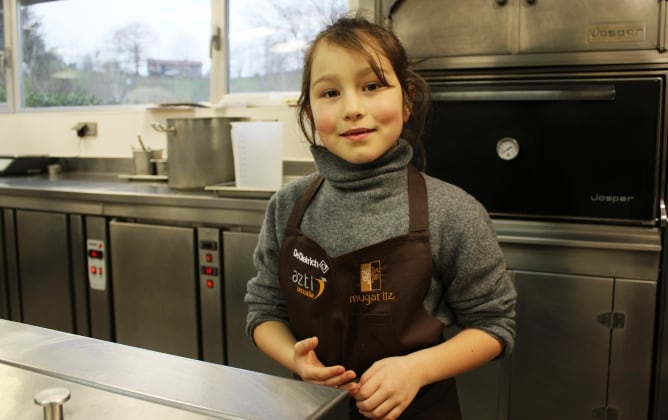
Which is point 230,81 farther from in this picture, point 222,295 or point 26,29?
point 26,29

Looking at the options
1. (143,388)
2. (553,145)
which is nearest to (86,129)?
(553,145)

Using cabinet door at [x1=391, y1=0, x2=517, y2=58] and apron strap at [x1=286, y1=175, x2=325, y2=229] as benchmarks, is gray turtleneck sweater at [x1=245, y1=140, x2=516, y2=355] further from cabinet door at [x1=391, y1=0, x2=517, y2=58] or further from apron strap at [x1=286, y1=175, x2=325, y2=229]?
cabinet door at [x1=391, y1=0, x2=517, y2=58]

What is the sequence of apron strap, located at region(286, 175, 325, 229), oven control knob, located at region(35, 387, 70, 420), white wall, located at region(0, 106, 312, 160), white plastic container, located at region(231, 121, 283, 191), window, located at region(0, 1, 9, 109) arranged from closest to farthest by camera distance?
oven control knob, located at region(35, 387, 70, 420), apron strap, located at region(286, 175, 325, 229), white plastic container, located at region(231, 121, 283, 191), white wall, located at region(0, 106, 312, 160), window, located at region(0, 1, 9, 109)

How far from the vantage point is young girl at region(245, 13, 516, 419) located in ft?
3.00

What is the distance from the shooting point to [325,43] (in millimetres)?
945

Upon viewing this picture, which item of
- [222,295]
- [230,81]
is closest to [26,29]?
[230,81]

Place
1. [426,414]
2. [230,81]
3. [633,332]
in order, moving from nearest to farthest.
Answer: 1. [426,414]
2. [633,332]
3. [230,81]

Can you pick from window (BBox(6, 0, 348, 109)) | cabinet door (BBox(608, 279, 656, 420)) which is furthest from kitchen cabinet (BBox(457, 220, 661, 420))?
window (BBox(6, 0, 348, 109))

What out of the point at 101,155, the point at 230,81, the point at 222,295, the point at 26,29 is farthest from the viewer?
the point at 26,29

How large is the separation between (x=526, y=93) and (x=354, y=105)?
33.8 inches

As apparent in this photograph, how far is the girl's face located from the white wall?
1566 mm

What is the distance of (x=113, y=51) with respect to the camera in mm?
3234

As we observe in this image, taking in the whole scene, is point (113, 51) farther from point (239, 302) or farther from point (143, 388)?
point (143, 388)

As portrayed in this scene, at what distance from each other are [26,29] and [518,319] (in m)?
3.39
